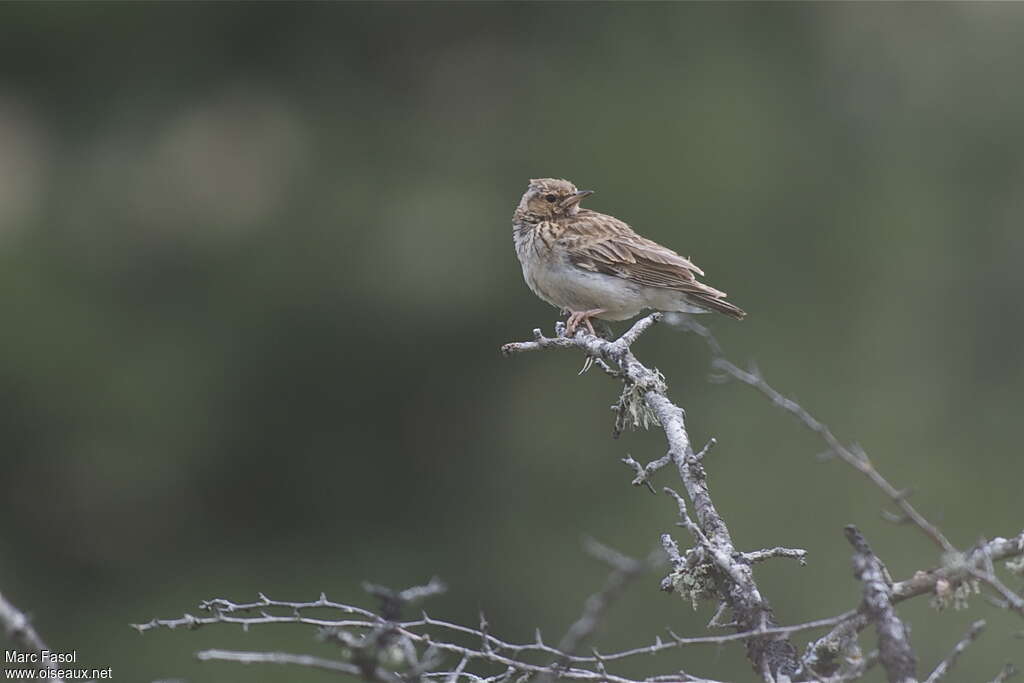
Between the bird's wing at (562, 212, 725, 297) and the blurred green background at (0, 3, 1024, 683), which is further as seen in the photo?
the blurred green background at (0, 3, 1024, 683)

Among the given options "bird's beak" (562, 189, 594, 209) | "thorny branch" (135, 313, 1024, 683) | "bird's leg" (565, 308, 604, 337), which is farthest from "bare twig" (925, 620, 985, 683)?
"bird's beak" (562, 189, 594, 209)

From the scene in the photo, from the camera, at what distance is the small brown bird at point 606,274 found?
7.07 meters

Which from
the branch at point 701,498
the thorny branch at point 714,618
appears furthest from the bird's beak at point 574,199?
the thorny branch at point 714,618

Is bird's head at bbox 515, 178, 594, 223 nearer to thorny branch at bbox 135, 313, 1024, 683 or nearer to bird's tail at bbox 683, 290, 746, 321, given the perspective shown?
bird's tail at bbox 683, 290, 746, 321

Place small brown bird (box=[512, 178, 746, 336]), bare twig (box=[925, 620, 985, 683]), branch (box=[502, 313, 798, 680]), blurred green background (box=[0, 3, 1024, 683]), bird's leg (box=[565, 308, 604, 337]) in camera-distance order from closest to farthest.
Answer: bare twig (box=[925, 620, 985, 683]) → branch (box=[502, 313, 798, 680]) → bird's leg (box=[565, 308, 604, 337]) → small brown bird (box=[512, 178, 746, 336]) → blurred green background (box=[0, 3, 1024, 683])

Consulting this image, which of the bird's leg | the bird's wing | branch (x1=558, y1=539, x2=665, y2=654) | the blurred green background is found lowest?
branch (x1=558, y1=539, x2=665, y2=654)

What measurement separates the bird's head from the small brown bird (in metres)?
0.14

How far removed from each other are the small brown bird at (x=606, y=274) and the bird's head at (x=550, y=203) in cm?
14

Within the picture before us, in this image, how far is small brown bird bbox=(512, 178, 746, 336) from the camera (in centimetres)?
707

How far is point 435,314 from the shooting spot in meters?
14.4

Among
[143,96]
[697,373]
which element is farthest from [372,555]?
[143,96]

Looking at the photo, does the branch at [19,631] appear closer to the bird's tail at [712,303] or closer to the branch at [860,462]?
the branch at [860,462]

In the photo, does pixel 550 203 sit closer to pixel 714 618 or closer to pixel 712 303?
pixel 712 303

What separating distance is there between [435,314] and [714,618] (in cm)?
1080
